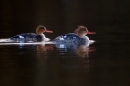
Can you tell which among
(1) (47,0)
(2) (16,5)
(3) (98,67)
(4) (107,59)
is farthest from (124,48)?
(1) (47,0)

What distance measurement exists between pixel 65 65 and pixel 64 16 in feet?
34.8

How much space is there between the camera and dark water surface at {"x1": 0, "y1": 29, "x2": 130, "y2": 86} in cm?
709

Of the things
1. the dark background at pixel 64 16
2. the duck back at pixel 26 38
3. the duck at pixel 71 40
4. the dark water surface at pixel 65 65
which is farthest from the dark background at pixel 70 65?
the dark background at pixel 64 16

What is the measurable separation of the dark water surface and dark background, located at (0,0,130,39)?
89.2 inches

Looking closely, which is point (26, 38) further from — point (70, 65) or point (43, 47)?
point (70, 65)

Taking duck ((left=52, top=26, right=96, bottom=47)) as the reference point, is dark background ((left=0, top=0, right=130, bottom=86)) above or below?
below

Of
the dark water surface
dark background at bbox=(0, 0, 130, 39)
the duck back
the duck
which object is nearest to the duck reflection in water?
the dark water surface

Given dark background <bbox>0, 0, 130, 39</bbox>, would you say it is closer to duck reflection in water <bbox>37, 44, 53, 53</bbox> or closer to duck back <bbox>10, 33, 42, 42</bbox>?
duck back <bbox>10, 33, 42, 42</bbox>

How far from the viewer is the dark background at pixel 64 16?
13786 millimetres

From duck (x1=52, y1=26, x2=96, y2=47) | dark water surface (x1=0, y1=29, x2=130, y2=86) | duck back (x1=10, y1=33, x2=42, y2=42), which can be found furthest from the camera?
duck back (x1=10, y1=33, x2=42, y2=42)

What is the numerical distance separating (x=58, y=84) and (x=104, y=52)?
260 centimetres

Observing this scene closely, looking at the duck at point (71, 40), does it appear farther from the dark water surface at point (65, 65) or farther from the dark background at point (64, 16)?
the dark background at point (64, 16)

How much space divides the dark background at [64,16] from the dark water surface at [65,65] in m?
2.27

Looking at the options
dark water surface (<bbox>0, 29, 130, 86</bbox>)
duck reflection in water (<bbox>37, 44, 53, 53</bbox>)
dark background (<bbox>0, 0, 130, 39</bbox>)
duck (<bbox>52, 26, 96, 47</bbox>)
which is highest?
dark background (<bbox>0, 0, 130, 39</bbox>)
